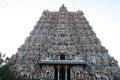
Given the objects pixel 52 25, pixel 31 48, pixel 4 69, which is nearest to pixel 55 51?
pixel 31 48

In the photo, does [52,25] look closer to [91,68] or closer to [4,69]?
[91,68]

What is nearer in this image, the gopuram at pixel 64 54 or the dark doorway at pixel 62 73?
the gopuram at pixel 64 54

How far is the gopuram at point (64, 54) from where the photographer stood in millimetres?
36219

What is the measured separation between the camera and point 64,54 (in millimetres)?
38750

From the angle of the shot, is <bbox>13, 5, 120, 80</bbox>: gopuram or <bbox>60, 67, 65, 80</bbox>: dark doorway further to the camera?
<bbox>60, 67, 65, 80</bbox>: dark doorway

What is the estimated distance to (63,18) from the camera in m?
48.9

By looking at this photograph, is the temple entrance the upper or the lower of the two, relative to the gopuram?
lower

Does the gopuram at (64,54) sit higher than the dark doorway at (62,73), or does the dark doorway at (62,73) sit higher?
the gopuram at (64,54)

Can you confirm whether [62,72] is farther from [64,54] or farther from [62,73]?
[64,54]

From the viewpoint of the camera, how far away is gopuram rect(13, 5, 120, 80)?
3622cm

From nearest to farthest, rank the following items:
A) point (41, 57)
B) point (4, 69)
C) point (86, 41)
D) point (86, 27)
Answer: point (4, 69) → point (41, 57) → point (86, 41) → point (86, 27)

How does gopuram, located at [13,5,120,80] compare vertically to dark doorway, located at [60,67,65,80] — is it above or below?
above

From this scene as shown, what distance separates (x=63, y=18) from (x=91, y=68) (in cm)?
1564

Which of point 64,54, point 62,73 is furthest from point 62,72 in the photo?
point 64,54
